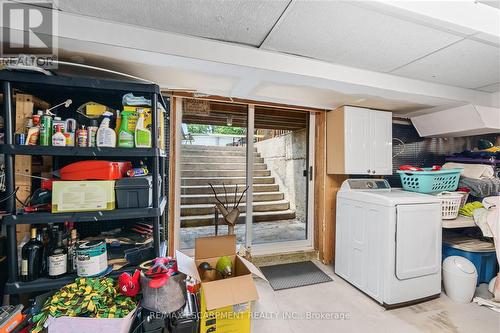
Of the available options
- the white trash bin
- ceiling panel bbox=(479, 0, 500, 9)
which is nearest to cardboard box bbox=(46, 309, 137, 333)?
ceiling panel bbox=(479, 0, 500, 9)

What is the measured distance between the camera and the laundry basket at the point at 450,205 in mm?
2273

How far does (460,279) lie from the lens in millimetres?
2127

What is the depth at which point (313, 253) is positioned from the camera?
3029mm

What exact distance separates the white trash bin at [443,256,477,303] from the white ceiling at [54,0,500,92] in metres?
1.77

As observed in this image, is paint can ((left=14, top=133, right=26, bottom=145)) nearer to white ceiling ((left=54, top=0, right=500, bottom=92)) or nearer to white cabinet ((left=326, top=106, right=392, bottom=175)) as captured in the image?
white ceiling ((left=54, top=0, right=500, bottom=92))

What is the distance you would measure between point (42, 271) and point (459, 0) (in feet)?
8.94

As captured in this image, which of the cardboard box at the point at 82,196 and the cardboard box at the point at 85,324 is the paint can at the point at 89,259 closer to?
→ the cardboard box at the point at 82,196

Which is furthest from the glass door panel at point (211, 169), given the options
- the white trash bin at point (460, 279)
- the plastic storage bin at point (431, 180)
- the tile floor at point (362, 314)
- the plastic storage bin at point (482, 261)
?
the plastic storage bin at point (482, 261)

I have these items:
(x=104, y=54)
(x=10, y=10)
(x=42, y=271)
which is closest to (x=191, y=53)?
(x=104, y=54)

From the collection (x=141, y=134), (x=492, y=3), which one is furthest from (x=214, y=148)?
(x=492, y=3)

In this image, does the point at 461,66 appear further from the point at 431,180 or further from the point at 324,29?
the point at 324,29

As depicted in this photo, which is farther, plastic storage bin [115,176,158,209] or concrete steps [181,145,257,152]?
concrete steps [181,145,257,152]

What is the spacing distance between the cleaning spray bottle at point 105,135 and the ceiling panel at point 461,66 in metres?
2.27

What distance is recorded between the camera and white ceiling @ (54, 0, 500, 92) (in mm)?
1188
